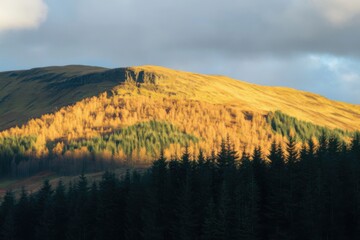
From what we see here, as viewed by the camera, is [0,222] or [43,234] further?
[0,222]

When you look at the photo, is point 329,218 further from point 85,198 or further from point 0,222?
point 0,222

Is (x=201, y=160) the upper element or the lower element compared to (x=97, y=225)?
upper

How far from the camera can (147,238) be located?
78812mm

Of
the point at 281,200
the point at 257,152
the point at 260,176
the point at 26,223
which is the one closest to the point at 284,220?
the point at 281,200

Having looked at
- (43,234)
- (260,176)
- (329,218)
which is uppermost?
(260,176)

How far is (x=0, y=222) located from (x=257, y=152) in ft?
190

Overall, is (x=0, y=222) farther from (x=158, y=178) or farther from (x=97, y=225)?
(x=158, y=178)

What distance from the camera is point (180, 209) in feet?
254

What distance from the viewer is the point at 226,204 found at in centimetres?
7031

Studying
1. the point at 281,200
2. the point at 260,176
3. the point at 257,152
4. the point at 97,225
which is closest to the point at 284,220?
the point at 281,200

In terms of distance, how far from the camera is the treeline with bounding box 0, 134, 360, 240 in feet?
226

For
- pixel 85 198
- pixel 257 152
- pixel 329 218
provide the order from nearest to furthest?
pixel 329 218 < pixel 257 152 < pixel 85 198

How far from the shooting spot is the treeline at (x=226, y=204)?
69.0 m

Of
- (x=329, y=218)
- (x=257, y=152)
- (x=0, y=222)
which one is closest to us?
(x=329, y=218)
